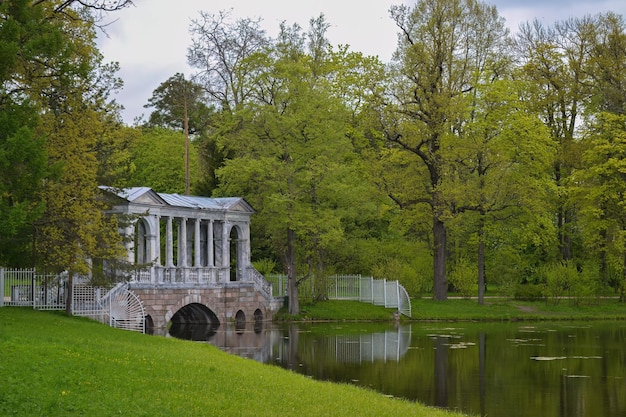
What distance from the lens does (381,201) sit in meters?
50.1

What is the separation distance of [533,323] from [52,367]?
31.7 metres

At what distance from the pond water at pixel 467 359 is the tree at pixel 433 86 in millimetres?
6836

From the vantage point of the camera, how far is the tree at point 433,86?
149 ft

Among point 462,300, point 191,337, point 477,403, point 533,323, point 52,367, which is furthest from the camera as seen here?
point 462,300

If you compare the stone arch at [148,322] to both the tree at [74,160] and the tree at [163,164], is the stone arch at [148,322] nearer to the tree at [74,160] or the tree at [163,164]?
the tree at [74,160]

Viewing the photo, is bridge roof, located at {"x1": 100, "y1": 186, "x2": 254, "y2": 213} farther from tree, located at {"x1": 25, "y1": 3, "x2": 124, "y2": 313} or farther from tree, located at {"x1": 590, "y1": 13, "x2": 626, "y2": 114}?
tree, located at {"x1": 590, "y1": 13, "x2": 626, "y2": 114}

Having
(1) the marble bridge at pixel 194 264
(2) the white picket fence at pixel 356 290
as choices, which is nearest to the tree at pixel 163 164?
(1) the marble bridge at pixel 194 264

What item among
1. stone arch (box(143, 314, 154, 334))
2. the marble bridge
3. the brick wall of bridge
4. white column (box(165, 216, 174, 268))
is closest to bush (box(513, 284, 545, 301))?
the marble bridge

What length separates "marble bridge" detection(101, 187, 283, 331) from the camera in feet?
126

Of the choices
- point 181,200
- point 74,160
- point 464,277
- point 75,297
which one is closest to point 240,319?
point 181,200

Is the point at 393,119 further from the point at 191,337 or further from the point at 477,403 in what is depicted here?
the point at 477,403

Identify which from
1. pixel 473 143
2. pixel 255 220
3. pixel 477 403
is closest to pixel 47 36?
pixel 477 403

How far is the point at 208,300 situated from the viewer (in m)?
41.5

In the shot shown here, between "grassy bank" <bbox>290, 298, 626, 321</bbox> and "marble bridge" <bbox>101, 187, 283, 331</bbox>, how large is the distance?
255cm
